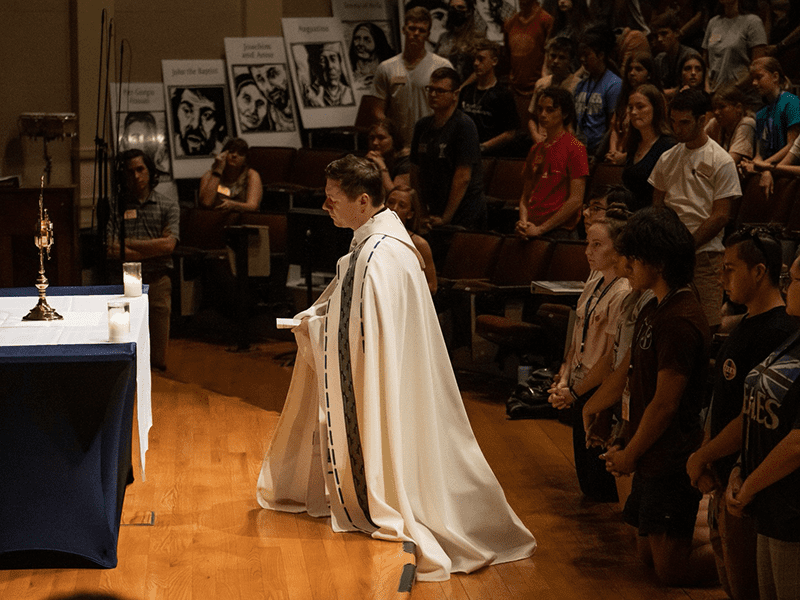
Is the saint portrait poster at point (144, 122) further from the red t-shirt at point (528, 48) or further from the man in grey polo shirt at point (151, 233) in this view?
the red t-shirt at point (528, 48)

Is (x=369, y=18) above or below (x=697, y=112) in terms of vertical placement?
above

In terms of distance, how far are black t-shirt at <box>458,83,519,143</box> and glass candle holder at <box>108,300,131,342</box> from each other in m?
4.95

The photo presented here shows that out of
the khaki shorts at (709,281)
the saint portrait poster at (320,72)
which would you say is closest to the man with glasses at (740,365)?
the khaki shorts at (709,281)

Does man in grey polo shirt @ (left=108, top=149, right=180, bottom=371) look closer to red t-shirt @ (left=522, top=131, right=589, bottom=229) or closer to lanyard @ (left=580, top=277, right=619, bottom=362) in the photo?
red t-shirt @ (left=522, top=131, right=589, bottom=229)

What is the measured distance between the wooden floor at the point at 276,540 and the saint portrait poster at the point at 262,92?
4.27m

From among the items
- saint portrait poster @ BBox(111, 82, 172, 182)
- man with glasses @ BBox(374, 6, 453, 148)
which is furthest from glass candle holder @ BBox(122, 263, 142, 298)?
saint portrait poster @ BBox(111, 82, 172, 182)

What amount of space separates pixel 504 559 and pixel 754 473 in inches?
54.0

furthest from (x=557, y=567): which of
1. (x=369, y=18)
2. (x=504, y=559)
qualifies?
(x=369, y=18)

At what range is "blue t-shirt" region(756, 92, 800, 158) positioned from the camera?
671 centimetres

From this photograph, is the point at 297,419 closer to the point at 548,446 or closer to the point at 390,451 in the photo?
the point at 390,451

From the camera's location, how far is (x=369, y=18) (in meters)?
10.7

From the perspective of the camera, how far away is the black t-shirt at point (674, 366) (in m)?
3.86

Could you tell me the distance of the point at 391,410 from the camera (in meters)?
4.02

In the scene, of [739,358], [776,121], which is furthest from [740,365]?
[776,121]
